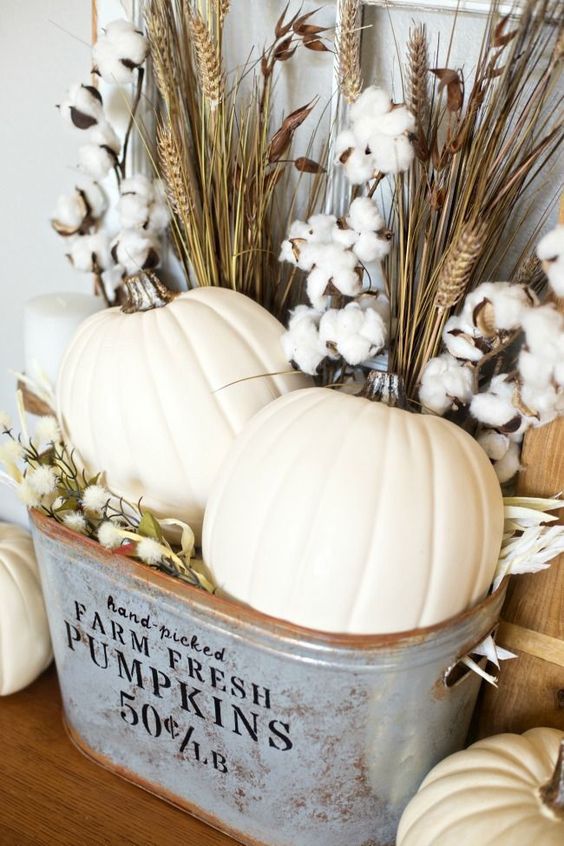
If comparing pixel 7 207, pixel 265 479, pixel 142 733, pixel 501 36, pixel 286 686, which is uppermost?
pixel 501 36

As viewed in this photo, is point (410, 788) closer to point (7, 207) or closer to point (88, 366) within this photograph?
point (88, 366)

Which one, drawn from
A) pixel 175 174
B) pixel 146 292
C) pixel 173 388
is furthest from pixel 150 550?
pixel 175 174

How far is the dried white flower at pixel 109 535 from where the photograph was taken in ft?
2.25

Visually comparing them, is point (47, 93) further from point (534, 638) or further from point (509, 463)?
point (534, 638)

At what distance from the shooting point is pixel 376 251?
0.67m

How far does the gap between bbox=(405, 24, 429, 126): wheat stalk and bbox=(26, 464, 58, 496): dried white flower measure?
1.46 feet

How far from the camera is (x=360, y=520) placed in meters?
0.59

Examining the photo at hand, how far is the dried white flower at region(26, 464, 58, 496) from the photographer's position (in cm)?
73

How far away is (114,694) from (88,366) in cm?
32

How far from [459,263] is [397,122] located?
119 mm

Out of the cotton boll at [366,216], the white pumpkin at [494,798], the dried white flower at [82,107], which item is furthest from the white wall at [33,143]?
the white pumpkin at [494,798]

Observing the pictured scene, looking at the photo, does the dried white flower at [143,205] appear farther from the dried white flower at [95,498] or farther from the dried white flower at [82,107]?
the dried white flower at [95,498]

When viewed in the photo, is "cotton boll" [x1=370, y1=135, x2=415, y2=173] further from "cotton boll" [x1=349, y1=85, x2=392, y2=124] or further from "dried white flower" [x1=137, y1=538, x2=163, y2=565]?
"dried white flower" [x1=137, y1=538, x2=163, y2=565]

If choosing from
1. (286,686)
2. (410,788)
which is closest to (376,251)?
(286,686)
